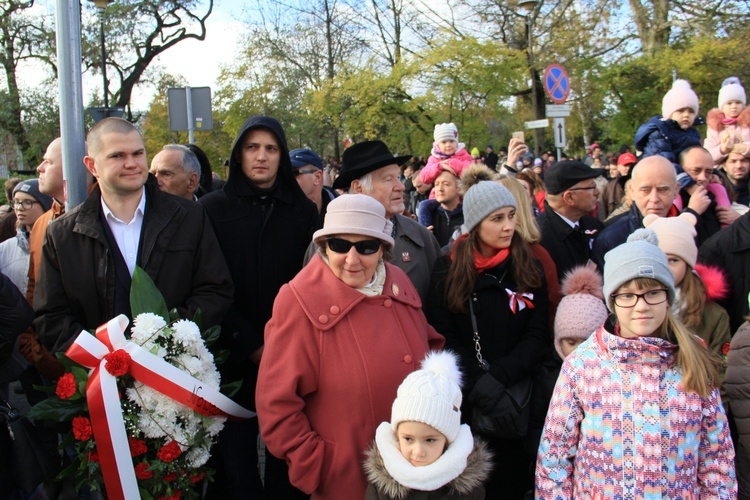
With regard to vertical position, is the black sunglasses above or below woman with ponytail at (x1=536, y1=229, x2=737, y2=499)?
above

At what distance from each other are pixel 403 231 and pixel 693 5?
894 inches

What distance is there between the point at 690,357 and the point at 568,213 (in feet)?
7.07

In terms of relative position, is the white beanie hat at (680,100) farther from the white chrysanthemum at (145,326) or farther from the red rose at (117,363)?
the red rose at (117,363)

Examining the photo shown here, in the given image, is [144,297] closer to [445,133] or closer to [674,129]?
A: [445,133]

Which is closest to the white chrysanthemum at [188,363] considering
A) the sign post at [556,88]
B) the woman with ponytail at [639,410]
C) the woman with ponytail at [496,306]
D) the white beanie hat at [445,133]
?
the woman with ponytail at [496,306]

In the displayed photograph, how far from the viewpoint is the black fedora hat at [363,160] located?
12.7 feet

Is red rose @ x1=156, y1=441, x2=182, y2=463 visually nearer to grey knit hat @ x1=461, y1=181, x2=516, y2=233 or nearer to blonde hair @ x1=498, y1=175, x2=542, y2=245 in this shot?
grey knit hat @ x1=461, y1=181, x2=516, y2=233

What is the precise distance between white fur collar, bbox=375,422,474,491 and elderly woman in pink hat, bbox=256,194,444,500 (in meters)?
0.18

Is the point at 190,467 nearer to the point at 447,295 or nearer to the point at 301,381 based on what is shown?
the point at 301,381

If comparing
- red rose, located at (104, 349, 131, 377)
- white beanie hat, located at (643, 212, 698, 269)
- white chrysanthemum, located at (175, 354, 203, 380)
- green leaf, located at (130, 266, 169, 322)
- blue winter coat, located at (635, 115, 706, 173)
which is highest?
blue winter coat, located at (635, 115, 706, 173)

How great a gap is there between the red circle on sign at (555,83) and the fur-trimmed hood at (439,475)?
945 cm

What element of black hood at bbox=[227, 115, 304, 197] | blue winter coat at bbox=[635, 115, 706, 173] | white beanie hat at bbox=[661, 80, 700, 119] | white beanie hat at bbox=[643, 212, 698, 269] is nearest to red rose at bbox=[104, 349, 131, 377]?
black hood at bbox=[227, 115, 304, 197]

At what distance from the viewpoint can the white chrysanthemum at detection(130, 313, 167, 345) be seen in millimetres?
2895

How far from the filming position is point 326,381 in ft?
9.09
